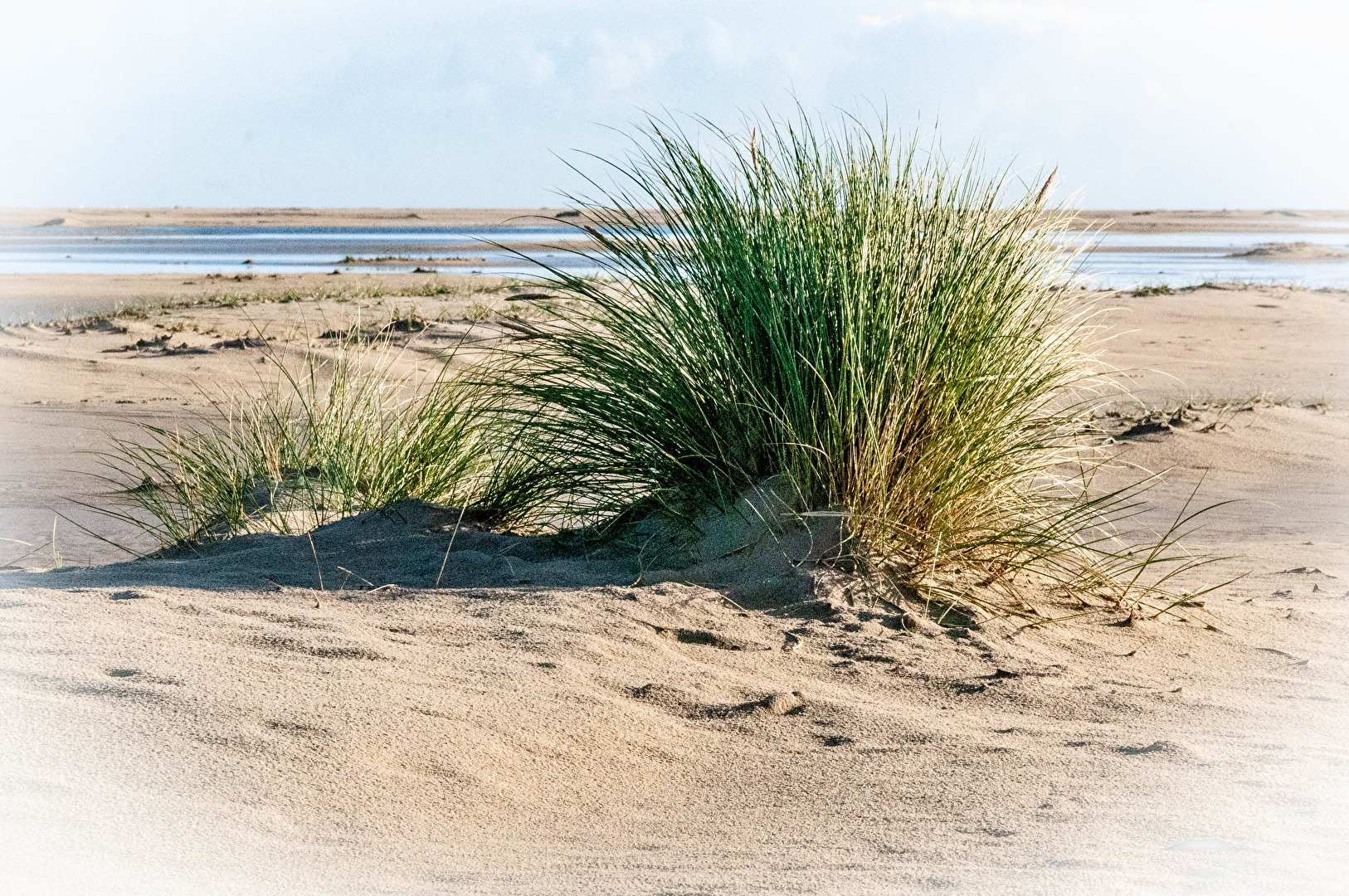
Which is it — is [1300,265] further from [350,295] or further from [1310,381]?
[350,295]

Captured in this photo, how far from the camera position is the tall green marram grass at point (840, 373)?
361cm

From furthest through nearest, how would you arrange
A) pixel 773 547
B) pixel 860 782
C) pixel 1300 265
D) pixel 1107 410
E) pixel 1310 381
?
pixel 1300 265 → pixel 1310 381 → pixel 1107 410 → pixel 773 547 → pixel 860 782

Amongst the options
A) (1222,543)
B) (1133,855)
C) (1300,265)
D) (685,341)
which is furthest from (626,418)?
(1300,265)

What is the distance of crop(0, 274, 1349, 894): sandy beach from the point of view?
2010mm

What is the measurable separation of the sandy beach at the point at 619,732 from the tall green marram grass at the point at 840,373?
0.32 metres

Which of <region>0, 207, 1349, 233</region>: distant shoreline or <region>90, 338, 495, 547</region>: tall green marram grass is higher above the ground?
<region>0, 207, 1349, 233</region>: distant shoreline

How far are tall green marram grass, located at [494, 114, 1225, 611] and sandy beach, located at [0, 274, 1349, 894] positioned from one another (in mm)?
317

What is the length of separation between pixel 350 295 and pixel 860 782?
14.5 m

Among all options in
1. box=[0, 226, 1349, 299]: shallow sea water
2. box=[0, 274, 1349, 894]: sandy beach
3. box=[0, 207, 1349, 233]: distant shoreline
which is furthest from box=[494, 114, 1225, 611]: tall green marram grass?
box=[0, 207, 1349, 233]: distant shoreline

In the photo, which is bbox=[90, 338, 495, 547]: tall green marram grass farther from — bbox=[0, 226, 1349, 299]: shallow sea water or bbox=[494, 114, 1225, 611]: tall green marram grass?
bbox=[0, 226, 1349, 299]: shallow sea water

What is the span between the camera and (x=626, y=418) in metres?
3.98

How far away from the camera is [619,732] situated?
2.67m

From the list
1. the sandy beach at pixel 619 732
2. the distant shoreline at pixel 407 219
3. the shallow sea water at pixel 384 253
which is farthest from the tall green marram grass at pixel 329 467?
the distant shoreline at pixel 407 219

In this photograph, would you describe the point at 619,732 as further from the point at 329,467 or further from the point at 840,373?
the point at 329,467
